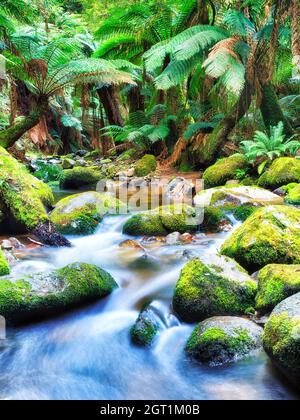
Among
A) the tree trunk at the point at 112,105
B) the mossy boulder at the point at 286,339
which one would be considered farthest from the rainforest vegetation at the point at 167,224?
the tree trunk at the point at 112,105

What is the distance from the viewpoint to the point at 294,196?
6285 mm

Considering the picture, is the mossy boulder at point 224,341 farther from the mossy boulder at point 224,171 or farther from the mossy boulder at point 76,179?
the mossy boulder at point 76,179

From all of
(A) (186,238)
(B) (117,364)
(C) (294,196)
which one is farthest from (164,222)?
(B) (117,364)

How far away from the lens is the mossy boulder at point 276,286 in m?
2.88

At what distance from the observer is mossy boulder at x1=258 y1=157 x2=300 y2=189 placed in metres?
7.00

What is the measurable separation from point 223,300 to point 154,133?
8200mm

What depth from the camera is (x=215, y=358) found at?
2521 millimetres

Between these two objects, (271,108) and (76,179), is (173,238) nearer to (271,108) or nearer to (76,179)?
(76,179)

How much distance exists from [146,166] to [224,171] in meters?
3.02

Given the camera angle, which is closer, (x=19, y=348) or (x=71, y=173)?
(x=19, y=348)

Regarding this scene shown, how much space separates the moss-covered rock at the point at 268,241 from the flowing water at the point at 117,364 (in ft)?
2.44

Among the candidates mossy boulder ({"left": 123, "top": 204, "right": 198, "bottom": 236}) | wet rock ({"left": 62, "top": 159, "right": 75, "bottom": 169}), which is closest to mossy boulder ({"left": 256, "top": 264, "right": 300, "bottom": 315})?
mossy boulder ({"left": 123, "top": 204, "right": 198, "bottom": 236})

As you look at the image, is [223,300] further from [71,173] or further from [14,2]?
[14,2]
